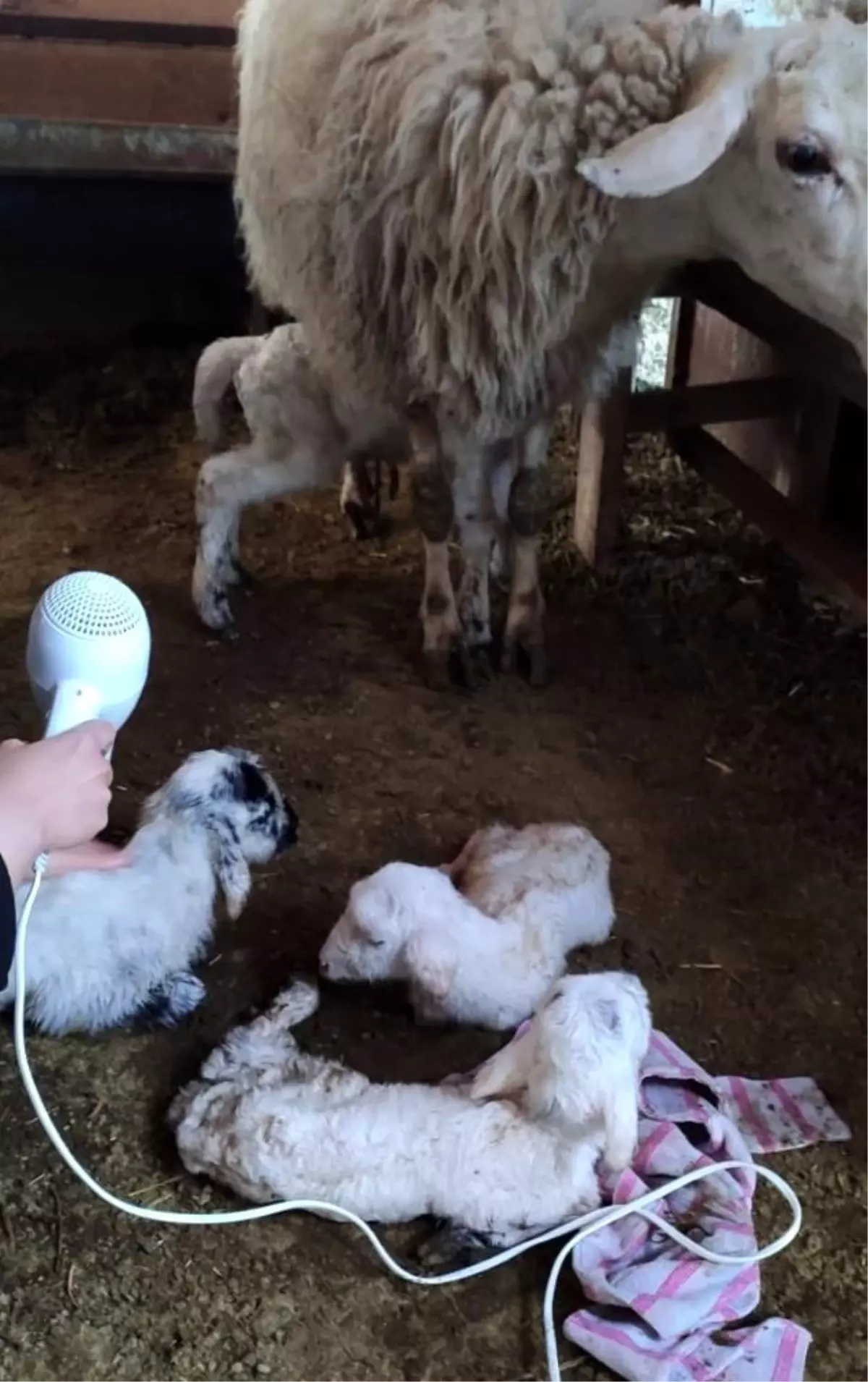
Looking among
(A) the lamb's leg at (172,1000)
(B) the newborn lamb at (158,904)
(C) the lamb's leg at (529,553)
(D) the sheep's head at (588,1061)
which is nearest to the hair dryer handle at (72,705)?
(B) the newborn lamb at (158,904)

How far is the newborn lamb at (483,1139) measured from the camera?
1.59 meters

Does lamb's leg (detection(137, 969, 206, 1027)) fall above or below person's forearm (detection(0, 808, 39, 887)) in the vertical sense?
below

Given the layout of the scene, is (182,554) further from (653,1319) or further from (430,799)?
(653,1319)

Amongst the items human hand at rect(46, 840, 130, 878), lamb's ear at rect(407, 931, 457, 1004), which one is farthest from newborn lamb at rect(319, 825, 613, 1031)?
human hand at rect(46, 840, 130, 878)

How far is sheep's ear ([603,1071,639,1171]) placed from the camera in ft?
5.13

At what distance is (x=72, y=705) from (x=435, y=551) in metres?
1.18

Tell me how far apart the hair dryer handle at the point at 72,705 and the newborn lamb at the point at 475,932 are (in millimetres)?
451

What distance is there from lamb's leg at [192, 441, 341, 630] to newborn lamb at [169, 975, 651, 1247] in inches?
57.1

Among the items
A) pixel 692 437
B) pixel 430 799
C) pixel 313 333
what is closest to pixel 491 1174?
pixel 430 799

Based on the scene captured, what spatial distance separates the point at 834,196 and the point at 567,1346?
5.12 ft

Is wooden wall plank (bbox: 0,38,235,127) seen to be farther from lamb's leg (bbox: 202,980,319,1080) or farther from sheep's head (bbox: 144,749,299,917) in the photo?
lamb's leg (bbox: 202,980,319,1080)

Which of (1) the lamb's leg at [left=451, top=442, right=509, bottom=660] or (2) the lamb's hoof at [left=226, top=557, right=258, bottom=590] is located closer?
(1) the lamb's leg at [left=451, top=442, right=509, bottom=660]

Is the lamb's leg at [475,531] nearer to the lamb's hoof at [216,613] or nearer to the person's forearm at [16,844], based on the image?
the lamb's hoof at [216,613]

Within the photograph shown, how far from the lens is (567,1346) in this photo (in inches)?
61.6
